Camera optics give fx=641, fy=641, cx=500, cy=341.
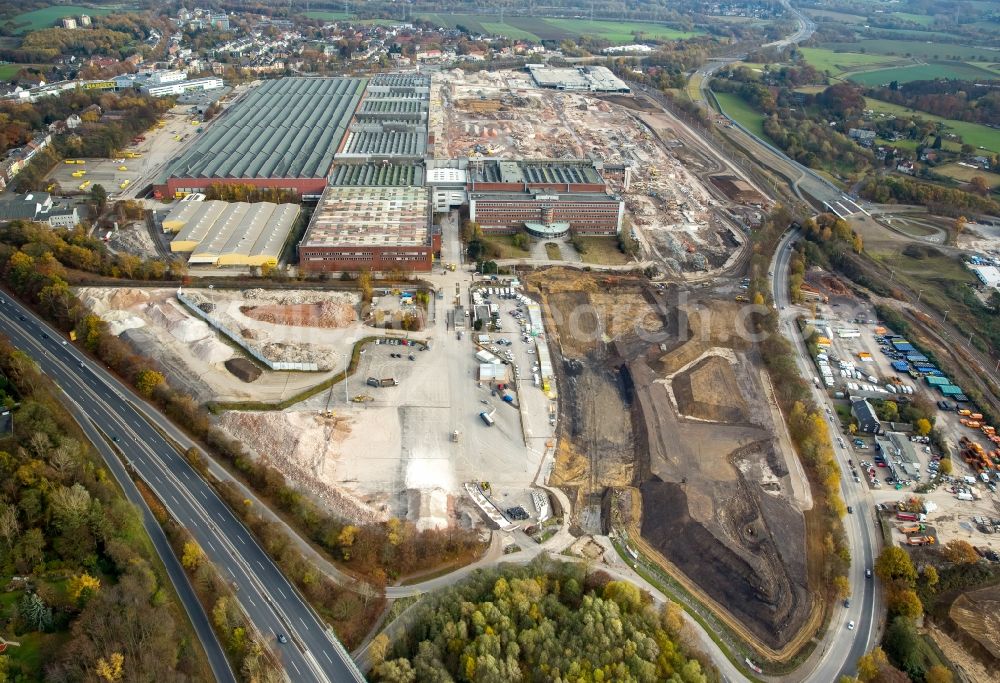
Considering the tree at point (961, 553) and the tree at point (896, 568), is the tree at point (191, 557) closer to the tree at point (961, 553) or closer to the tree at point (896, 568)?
the tree at point (896, 568)

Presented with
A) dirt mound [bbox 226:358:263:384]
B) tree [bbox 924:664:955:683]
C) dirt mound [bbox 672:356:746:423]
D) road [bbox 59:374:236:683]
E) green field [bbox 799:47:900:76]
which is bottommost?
tree [bbox 924:664:955:683]

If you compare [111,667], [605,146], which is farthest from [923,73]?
[111,667]

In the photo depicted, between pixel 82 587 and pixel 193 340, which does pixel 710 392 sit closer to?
pixel 193 340

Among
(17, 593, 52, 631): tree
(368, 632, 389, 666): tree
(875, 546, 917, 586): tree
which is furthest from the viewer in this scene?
(875, 546, 917, 586): tree

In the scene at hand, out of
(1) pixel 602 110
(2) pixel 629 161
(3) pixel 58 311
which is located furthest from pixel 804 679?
(1) pixel 602 110

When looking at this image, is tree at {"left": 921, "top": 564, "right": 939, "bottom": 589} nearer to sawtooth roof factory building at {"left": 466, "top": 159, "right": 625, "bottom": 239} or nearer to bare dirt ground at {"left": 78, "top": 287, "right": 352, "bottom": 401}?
bare dirt ground at {"left": 78, "top": 287, "right": 352, "bottom": 401}

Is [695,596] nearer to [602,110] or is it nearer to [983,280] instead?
[983,280]

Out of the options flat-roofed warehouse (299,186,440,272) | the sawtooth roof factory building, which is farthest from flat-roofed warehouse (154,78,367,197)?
the sawtooth roof factory building
